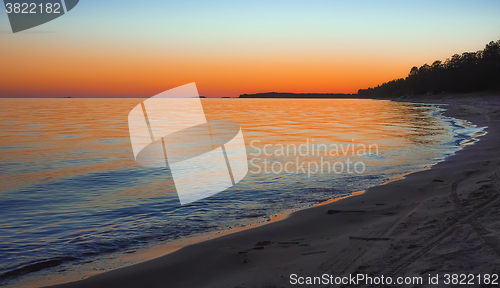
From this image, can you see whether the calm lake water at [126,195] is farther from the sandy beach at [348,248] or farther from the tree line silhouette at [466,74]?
the tree line silhouette at [466,74]

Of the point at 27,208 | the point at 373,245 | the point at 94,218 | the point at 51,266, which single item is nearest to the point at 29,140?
the point at 27,208

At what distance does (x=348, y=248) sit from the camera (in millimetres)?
4496

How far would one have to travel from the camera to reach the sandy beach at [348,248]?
3.81 meters

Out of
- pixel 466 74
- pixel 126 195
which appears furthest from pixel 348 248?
pixel 466 74

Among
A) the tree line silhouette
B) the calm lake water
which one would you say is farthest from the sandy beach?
the tree line silhouette

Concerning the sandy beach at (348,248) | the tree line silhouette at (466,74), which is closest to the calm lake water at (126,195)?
the sandy beach at (348,248)

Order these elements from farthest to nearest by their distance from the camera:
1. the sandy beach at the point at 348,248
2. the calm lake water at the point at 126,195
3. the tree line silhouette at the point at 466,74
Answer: the tree line silhouette at the point at 466,74
the calm lake water at the point at 126,195
the sandy beach at the point at 348,248

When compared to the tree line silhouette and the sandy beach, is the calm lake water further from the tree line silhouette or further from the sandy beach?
the tree line silhouette

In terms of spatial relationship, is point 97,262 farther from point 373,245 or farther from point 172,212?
point 373,245

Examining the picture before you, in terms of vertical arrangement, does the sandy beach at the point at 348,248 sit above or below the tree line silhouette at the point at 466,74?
below

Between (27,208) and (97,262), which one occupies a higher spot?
(27,208)

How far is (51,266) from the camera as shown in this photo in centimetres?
486

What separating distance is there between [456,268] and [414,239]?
1017mm

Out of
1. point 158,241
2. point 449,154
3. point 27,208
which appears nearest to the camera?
point 158,241
